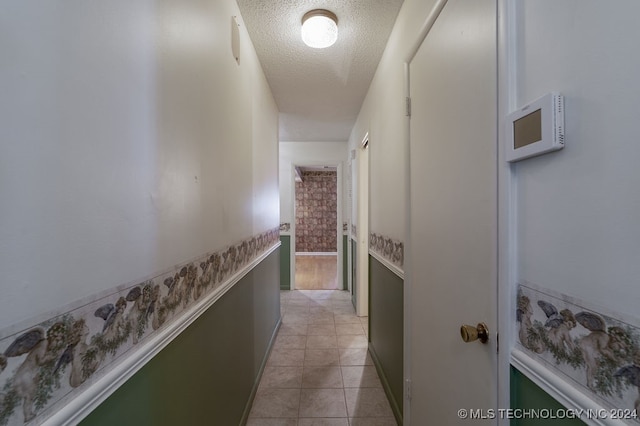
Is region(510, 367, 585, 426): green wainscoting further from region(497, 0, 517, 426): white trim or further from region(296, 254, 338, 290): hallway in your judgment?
region(296, 254, 338, 290): hallway

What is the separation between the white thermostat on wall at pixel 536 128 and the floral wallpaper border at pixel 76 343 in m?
0.99

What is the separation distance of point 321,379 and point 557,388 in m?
1.85

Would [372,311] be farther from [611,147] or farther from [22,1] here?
[22,1]

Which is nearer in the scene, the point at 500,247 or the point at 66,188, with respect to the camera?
the point at 66,188

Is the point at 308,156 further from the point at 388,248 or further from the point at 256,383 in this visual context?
the point at 256,383

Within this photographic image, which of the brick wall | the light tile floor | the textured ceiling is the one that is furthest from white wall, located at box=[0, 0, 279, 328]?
the brick wall

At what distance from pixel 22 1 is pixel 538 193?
3.36ft

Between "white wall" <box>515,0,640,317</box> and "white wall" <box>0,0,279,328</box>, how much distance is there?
949mm

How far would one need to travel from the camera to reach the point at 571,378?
1.77ft

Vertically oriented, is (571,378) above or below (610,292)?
below

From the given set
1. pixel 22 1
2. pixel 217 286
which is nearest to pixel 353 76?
pixel 217 286

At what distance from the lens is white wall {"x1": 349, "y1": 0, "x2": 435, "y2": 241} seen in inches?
56.8

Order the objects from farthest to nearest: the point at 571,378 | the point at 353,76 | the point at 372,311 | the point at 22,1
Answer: the point at 372,311 < the point at 353,76 < the point at 571,378 < the point at 22,1

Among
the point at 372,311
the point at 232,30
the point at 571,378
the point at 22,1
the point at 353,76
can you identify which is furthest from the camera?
the point at 372,311
